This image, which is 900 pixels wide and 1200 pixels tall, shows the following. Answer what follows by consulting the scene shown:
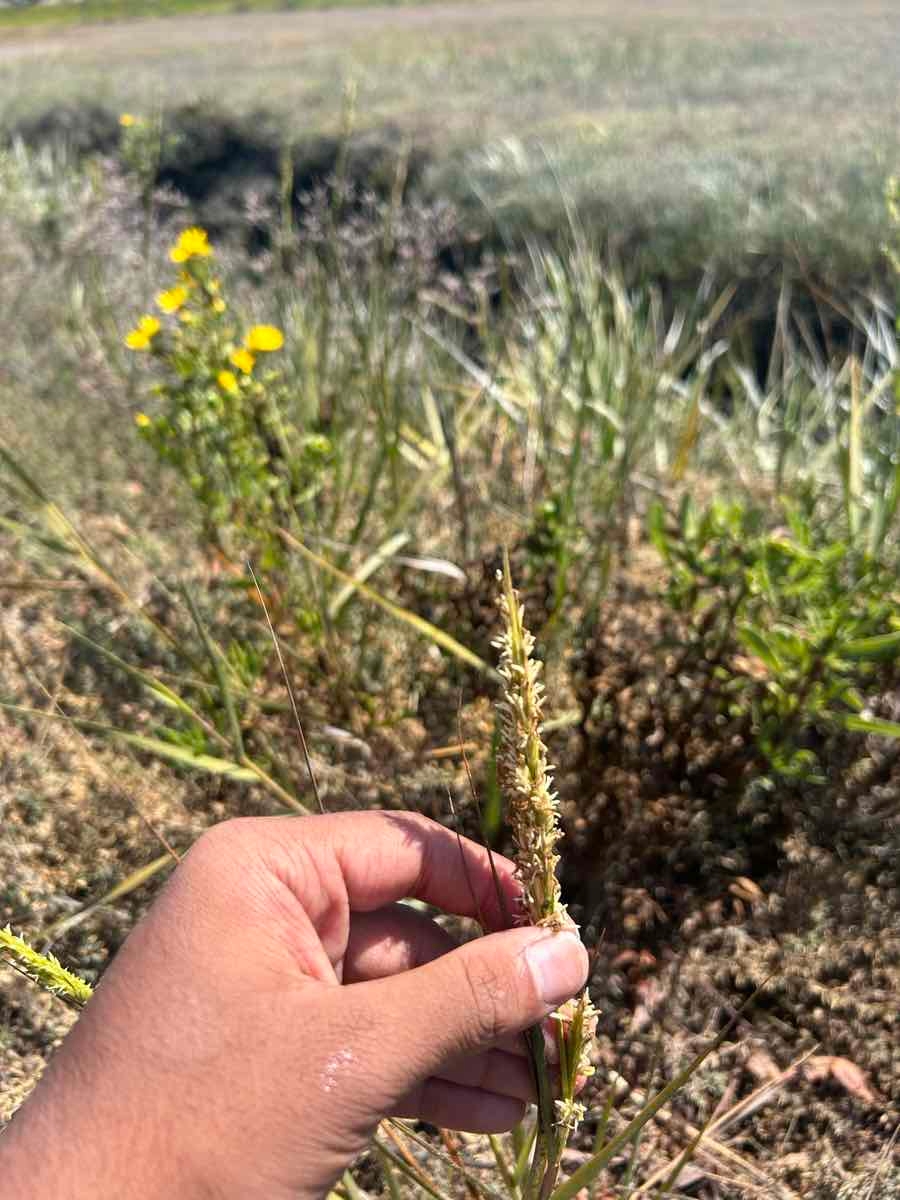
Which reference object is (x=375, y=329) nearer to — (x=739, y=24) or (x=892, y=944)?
(x=892, y=944)

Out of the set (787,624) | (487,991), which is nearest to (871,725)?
(787,624)

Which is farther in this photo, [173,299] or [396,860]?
[173,299]

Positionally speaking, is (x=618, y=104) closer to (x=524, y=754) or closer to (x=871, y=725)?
(x=871, y=725)

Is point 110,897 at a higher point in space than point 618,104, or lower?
lower

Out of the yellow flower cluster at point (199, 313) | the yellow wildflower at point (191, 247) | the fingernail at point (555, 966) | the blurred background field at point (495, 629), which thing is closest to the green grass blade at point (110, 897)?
the blurred background field at point (495, 629)

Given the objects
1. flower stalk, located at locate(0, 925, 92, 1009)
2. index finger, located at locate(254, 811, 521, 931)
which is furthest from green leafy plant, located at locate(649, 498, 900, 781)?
flower stalk, located at locate(0, 925, 92, 1009)

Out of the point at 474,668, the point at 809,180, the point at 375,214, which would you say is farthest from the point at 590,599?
the point at 809,180

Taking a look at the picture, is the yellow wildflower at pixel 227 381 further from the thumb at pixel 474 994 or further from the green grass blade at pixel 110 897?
the thumb at pixel 474 994
